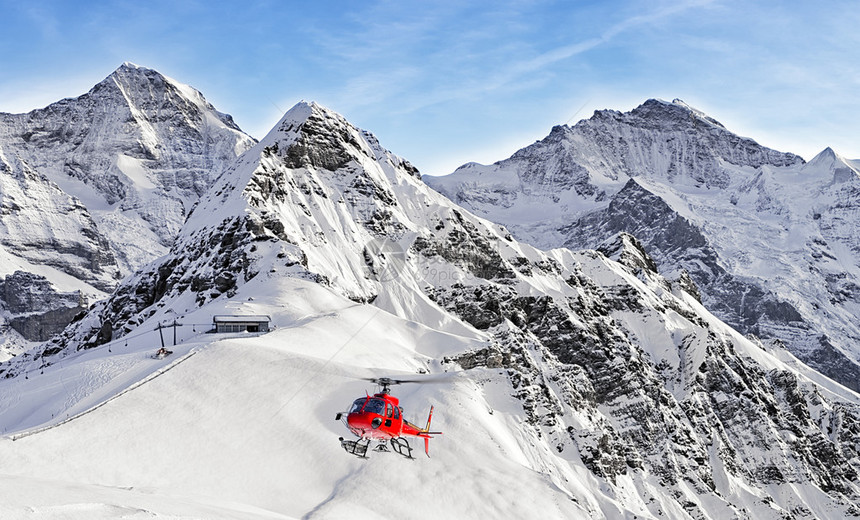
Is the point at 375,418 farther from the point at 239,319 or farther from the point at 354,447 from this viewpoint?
the point at 239,319

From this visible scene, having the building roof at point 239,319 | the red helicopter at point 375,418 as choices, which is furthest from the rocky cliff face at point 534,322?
the red helicopter at point 375,418

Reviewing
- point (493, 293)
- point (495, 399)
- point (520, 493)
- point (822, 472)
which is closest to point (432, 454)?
point (520, 493)

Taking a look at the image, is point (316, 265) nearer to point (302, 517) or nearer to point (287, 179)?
point (287, 179)

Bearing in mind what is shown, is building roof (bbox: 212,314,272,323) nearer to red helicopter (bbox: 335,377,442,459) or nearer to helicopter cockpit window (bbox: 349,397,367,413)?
red helicopter (bbox: 335,377,442,459)

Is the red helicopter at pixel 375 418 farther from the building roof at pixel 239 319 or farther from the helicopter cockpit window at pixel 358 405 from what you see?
the building roof at pixel 239 319

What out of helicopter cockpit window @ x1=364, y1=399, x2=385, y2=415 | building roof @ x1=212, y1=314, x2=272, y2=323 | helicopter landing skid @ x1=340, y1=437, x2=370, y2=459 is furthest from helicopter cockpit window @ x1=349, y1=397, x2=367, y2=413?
building roof @ x1=212, y1=314, x2=272, y2=323
